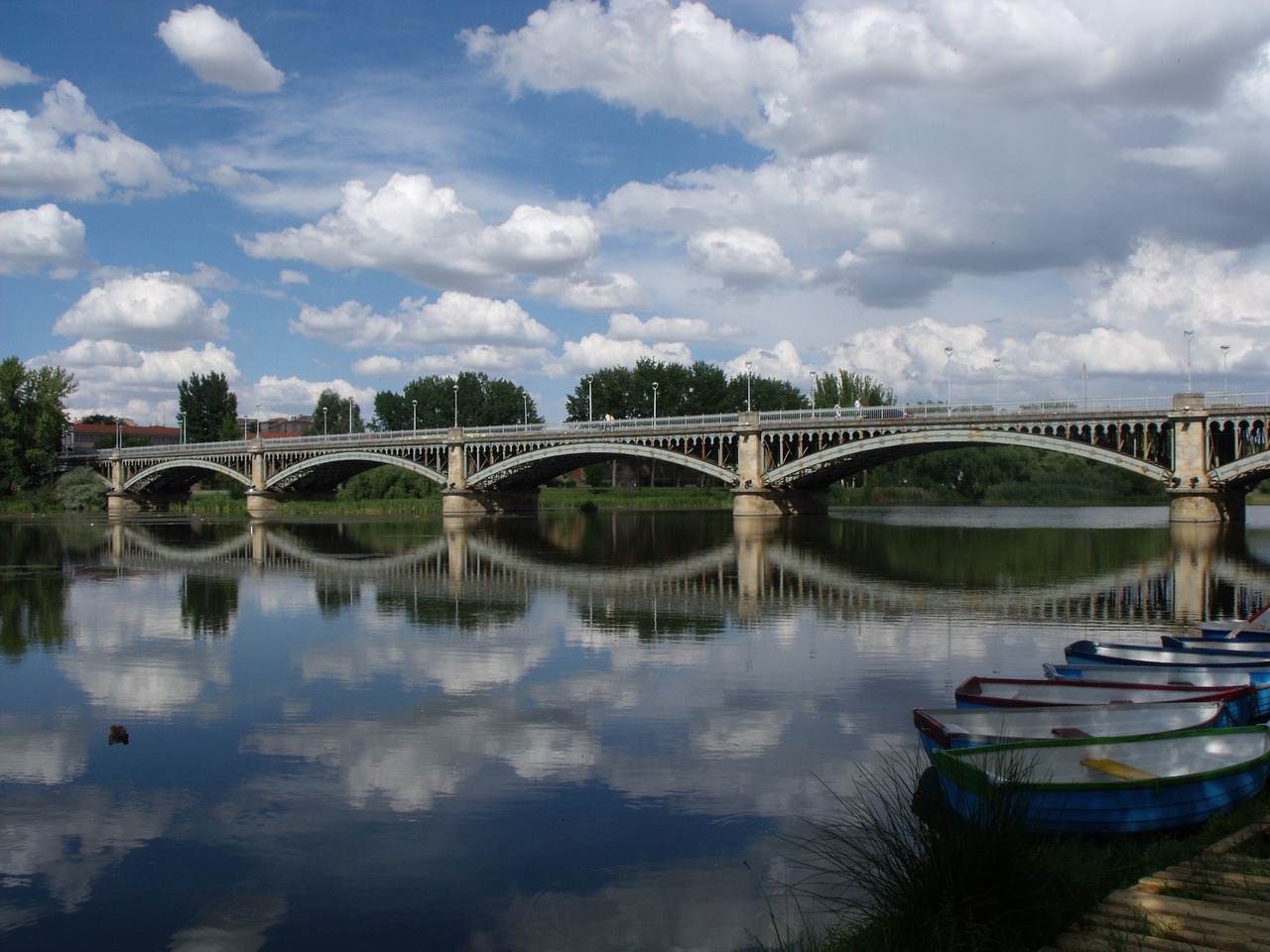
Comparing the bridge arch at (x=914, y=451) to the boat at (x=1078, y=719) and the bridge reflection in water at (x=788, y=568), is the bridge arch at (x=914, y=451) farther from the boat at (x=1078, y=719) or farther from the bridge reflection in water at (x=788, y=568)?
the boat at (x=1078, y=719)

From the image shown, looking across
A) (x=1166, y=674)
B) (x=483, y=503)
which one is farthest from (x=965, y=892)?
(x=483, y=503)

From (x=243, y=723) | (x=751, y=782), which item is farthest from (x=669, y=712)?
(x=243, y=723)

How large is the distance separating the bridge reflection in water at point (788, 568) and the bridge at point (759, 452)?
4.49 m

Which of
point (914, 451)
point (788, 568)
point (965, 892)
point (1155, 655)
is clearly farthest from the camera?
point (914, 451)

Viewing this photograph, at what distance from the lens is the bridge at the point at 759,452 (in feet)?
181

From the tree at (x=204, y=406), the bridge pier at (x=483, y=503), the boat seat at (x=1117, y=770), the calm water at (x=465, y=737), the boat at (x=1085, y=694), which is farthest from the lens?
the tree at (x=204, y=406)

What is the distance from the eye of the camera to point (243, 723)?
13188 millimetres

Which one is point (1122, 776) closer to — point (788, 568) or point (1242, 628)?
point (1242, 628)

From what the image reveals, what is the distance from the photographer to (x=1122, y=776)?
8.52 m

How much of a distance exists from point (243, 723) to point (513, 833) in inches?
215

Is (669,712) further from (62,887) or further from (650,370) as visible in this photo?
(650,370)

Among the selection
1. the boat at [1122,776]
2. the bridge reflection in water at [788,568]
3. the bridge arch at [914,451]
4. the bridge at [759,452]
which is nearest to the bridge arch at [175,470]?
the bridge at [759,452]

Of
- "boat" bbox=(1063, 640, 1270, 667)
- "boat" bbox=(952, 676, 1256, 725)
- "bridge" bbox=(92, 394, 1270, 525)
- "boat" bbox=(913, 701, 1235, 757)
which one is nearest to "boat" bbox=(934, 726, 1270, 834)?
"boat" bbox=(913, 701, 1235, 757)

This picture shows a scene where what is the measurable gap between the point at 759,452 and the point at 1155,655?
55.5m
